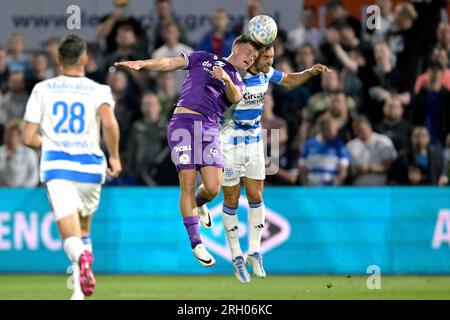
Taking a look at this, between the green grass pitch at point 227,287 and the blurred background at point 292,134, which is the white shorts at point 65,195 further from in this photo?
the blurred background at point 292,134

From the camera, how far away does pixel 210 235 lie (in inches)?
729

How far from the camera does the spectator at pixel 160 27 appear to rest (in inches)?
808

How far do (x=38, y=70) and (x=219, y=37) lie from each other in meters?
3.20

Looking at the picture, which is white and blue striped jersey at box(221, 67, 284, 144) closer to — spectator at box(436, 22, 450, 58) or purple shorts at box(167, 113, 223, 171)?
purple shorts at box(167, 113, 223, 171)

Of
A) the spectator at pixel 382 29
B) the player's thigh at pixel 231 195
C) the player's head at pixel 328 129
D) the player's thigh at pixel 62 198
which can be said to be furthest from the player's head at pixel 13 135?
the player's thigh at pixel 62 198

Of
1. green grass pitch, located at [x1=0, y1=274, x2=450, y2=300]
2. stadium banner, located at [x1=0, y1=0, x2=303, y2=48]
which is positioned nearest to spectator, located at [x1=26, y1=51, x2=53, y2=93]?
stadium banner, located at [x1=0, y1=0, x2=303, y2=48]

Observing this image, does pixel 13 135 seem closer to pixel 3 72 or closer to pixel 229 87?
pixel 3 72

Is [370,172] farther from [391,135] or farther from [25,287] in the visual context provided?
[25,287]

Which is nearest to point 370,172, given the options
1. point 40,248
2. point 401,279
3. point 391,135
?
point 391,135

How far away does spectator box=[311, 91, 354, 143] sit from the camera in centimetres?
1919

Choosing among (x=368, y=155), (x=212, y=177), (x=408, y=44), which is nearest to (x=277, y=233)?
(x=368, y=155)

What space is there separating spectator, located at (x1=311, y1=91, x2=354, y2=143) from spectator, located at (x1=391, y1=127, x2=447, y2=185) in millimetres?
956

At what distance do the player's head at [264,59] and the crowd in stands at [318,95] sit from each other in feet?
14.8

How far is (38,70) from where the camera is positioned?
20.6m
